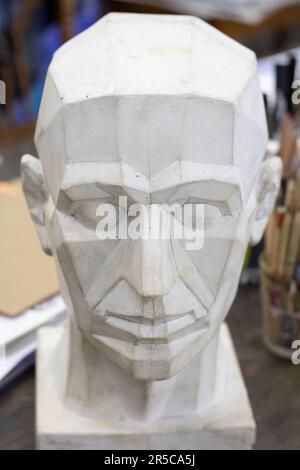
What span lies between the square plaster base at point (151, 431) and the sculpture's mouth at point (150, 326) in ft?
0.66

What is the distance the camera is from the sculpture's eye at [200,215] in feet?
2.47

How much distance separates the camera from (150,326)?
0.77 metres

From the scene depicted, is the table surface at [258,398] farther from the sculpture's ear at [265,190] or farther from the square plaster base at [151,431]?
the sculpture's ear at [265,190]

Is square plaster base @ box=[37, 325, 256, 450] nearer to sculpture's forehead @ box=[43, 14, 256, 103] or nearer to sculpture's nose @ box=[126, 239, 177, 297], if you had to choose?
sculpture's nose @ box=[126, 239, 177, 297]

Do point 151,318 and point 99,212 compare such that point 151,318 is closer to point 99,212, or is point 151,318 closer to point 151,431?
point 99,212

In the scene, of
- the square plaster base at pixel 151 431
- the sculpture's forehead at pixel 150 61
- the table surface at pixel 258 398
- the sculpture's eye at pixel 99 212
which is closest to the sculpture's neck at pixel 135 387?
the square plaster base at pixel 151 431

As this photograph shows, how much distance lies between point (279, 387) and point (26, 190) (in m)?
0.51

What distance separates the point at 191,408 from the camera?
0.95 meters

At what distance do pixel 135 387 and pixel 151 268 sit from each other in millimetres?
265

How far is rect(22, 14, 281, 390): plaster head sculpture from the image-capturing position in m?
0.72

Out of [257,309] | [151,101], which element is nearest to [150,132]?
[151,101]

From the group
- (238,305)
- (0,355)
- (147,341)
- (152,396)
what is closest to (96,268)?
(147,341)

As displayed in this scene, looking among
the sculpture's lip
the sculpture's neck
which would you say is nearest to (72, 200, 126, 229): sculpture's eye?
the sculpture's lip
